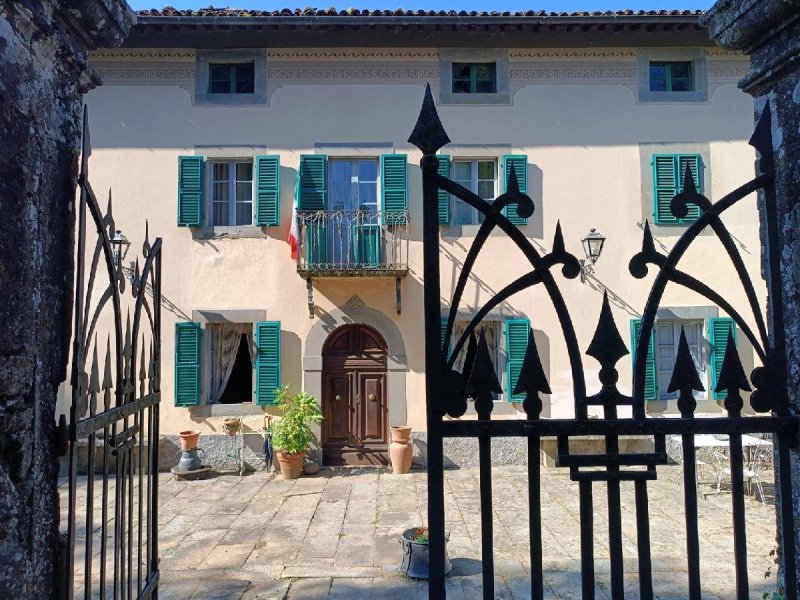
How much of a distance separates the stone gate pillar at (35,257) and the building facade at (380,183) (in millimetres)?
7789

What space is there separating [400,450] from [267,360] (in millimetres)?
2548

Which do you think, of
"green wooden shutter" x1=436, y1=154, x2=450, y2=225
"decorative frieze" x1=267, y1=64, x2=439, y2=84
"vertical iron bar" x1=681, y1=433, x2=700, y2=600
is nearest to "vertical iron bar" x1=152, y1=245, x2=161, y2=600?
"vertical iron bar" x1=681, y1=433, x2=700, y2=600

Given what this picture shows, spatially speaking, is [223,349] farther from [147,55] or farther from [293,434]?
[147,55]

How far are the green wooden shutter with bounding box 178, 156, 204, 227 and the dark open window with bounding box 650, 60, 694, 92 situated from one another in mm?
7768

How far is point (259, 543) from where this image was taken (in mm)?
6113

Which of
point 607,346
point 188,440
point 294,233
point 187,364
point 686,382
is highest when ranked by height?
point 294,233

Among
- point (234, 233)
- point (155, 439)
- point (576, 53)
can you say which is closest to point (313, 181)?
point (234, 233)

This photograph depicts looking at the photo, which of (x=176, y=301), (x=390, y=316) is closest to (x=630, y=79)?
(x=390, y=316)

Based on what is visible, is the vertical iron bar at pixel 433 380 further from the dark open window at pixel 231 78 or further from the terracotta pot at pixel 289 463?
the dark open window at pixel 231 78

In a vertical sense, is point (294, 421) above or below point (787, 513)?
below

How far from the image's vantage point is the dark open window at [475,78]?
10.1 metres

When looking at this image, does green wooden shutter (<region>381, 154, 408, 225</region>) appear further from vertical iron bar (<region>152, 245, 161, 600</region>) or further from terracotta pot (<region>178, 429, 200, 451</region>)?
vertical iron bar (<region>152, 245, 161, 600</region>)

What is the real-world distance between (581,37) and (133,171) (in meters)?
7.63

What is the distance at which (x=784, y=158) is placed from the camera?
1.73 m
